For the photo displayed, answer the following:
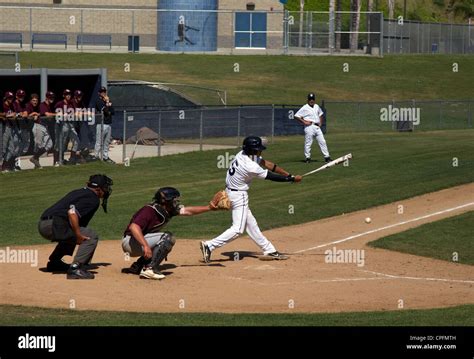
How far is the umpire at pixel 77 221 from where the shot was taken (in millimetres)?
15664

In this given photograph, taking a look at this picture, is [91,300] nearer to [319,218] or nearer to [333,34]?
[319,218]

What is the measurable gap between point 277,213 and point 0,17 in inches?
1697

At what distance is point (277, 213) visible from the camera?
23.3 meters

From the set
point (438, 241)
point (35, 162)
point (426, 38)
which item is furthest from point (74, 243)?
point (426, 38)

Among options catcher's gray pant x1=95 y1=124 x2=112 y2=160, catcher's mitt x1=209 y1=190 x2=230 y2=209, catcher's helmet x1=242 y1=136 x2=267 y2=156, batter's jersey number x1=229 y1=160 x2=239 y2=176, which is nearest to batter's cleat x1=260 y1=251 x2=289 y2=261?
catcher's mitt x1=209 y1=190 x2=230 y2=209

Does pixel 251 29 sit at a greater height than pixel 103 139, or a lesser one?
greater

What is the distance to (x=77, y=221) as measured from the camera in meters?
15.6

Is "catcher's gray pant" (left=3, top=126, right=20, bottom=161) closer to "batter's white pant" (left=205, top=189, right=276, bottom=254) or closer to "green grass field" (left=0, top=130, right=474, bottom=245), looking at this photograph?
"green grass field" (left=0, top=130, right=474, bottom=245)

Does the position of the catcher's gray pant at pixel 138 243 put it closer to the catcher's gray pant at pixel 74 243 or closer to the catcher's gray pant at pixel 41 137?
the catcher's gray pant at pixel 74 243

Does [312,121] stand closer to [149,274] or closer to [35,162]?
[35,162]

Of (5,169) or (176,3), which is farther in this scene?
(176,3)

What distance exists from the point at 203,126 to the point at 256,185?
8662 mm
